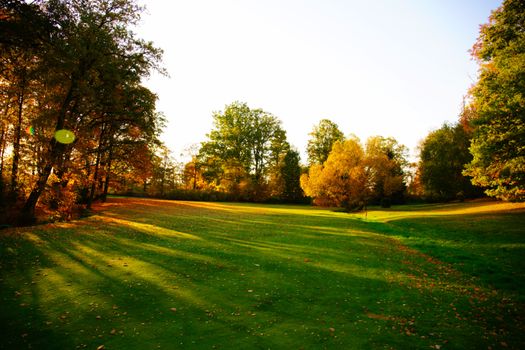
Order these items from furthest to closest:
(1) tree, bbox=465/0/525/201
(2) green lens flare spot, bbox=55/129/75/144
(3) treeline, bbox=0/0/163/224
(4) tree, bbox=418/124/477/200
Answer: (4) tree, bbox=418/124/477/200, (2) green lens flare spot, bbox=55/129/75/144, (1) tree, bbox=465/0/525/201, (3) treeline, bbox=0/0/163/224

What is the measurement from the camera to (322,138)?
65625 mm

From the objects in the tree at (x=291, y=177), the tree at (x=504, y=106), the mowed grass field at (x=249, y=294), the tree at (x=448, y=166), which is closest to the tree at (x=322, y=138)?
the tree at (x=291, y=177)

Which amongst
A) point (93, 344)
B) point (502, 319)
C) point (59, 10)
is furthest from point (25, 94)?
point (502, 319)

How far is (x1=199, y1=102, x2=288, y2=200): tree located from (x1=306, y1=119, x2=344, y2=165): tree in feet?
25.9

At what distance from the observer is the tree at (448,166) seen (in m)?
50.1

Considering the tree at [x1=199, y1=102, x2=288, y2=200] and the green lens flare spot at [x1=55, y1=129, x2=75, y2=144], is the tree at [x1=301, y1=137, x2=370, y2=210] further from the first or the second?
the green lens flare spot at [x1=55, y1=129, x2=75, y2=144]

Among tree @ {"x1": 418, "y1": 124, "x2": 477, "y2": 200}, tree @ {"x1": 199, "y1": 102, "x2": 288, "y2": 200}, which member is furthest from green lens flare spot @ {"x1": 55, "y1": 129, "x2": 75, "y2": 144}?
tree @ {"x1": 418, "y1": 124, "x2": 477, "y2": 200}

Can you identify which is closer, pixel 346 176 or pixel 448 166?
pixel 346 176

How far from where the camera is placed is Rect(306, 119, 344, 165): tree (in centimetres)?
6512

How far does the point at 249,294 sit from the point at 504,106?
20.1 meters

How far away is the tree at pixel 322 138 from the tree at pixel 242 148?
311 inches

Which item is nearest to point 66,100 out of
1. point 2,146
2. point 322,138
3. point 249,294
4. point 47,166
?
point 47,166

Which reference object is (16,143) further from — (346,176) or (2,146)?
(346,176)

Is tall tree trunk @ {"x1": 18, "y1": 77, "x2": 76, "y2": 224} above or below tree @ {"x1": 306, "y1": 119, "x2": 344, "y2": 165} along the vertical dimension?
below
